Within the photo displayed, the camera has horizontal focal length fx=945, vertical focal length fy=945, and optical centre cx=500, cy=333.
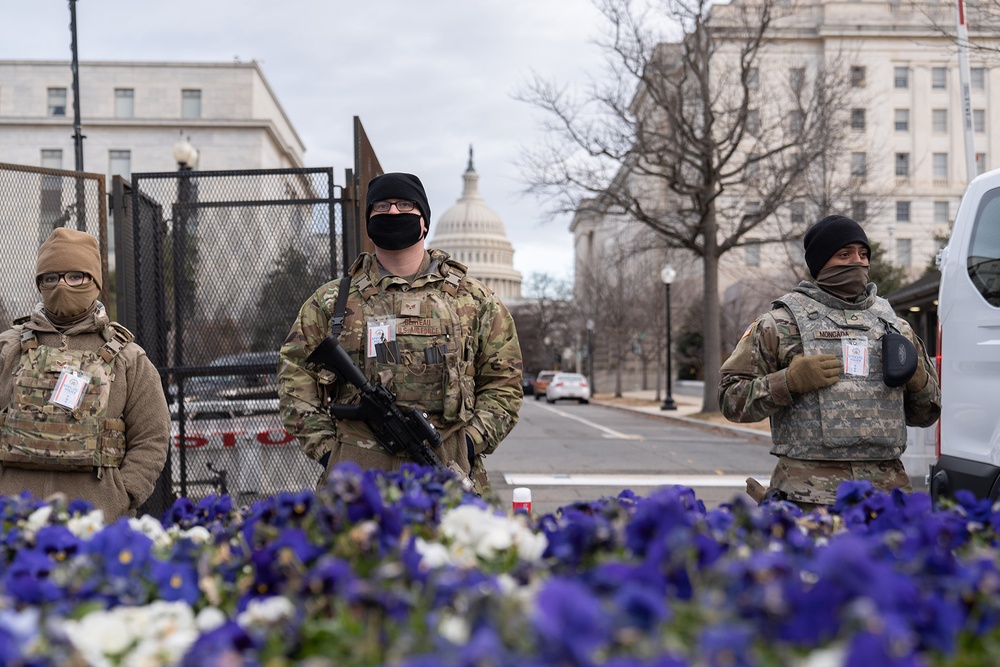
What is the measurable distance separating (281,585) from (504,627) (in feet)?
2.31

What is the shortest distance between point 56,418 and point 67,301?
1.50 feet

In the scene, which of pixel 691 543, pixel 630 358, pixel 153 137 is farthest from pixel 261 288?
pixel 153 137

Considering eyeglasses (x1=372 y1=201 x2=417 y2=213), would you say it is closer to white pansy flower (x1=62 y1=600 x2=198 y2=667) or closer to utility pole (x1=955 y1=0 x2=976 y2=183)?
white pansy flower (x1=62 y1=600 x2=198 y2=667)

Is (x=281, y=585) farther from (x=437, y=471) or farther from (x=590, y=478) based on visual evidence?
(x=590, y=478)

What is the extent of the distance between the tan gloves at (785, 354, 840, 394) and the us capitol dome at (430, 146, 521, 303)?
130851 mm


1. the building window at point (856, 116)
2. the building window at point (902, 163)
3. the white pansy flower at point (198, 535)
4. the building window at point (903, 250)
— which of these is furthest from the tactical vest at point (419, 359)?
the building window at point (902, 163)

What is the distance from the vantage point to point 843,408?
379cm

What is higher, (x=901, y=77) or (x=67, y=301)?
(x=901, y=77)

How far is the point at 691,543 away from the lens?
171 cm

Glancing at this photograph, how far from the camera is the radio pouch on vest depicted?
12.3 feet

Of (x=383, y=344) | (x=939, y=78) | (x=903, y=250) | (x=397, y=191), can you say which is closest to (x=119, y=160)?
(x=903, y=250)

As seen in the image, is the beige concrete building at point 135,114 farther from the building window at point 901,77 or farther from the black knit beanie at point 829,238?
the black knit beanie at point 829,238

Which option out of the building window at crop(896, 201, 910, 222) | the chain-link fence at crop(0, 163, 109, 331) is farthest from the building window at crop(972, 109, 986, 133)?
the chain-link fence at crop(0, 163, 109, 331)

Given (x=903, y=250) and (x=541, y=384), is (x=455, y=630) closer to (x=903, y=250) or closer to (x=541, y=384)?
(x=541, y=384)
